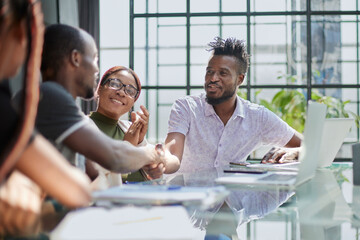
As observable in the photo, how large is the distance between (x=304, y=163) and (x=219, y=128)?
1406 millimetres

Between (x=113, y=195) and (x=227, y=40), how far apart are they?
7.40 feet

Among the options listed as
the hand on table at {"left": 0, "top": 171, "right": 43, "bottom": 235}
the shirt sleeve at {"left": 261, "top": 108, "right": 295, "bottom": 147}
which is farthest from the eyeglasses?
the hand on table at {"left": 0, "top": 171, "right": 43, "bottom": 235}

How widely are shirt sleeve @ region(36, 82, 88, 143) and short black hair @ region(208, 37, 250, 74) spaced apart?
2.03 metres

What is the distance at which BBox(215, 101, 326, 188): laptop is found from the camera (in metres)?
1.46

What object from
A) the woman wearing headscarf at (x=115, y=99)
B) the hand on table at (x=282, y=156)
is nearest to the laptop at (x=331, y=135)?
the hand on table at (x=282, y=156)

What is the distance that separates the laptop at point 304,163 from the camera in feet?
4.80

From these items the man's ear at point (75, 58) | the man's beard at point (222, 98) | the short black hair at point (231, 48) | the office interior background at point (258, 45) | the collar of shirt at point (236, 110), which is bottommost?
the collar of shirt at point (236, 110)

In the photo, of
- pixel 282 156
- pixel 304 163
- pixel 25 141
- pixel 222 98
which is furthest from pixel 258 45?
pixel 25 141

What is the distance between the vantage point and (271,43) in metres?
6.34

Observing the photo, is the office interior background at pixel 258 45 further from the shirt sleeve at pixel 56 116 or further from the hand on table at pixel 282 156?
the shirt sleeve at pixel 56 116

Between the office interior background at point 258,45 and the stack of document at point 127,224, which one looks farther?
the office interior background at point 258,45

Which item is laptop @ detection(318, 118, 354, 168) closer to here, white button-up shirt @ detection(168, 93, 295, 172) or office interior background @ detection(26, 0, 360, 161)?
white button-up shirt @ detection(168, 93, 295, 172)

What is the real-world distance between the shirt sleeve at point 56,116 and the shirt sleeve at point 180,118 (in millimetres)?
1603

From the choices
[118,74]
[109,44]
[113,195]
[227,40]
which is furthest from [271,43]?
[113,195]
